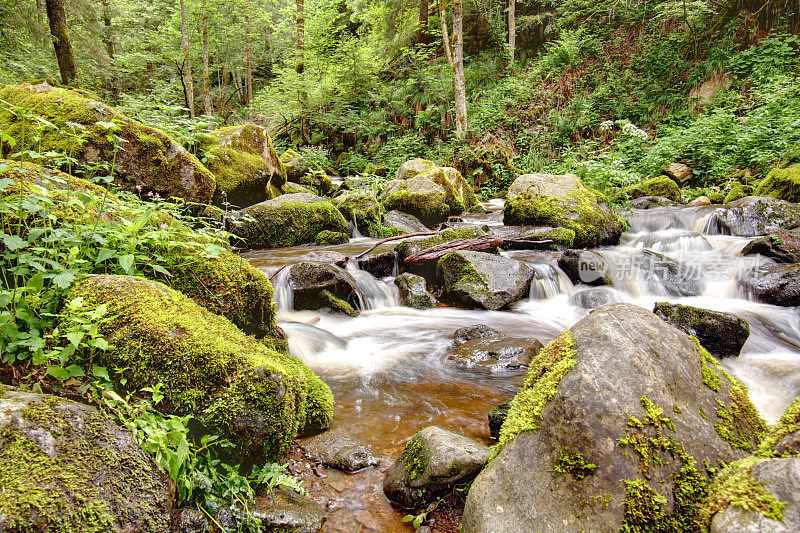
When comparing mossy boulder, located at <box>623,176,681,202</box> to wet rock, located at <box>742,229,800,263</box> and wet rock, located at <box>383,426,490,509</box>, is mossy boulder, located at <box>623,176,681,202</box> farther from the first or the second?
wet rock, located at <box>383,426,490,509</box>

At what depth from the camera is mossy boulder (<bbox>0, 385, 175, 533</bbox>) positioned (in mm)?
1522

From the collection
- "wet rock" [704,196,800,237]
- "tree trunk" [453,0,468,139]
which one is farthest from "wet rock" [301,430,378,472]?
"tree trunk" [453,0,468,139]

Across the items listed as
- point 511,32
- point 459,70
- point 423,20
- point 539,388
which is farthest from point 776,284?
point 423,20

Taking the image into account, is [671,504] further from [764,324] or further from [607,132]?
[607,132]

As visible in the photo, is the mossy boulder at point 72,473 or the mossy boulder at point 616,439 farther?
the mossy boulder at point 616,439

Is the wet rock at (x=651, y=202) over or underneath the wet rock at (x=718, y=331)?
over

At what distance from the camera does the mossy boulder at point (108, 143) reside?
5.61 m

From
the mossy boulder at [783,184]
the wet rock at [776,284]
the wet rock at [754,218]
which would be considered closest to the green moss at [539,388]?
the wet rock at [776,284]

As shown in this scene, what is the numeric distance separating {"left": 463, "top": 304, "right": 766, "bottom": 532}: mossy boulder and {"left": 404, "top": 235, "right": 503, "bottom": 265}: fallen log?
5.18 m

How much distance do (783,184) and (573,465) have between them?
38.3 ft

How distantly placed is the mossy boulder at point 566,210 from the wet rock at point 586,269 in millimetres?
1410

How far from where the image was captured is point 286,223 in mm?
9352

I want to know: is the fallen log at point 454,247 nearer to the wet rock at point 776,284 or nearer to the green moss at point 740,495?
the wet rock at point 776,284

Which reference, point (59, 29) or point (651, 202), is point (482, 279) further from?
point (59, 29)
